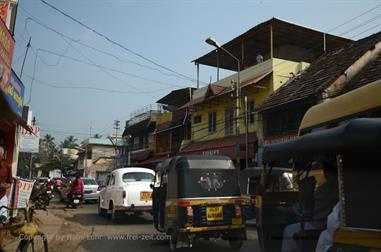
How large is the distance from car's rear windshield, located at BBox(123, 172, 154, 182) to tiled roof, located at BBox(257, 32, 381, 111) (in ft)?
28.0

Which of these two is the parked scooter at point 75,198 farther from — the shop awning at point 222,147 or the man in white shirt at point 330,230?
the man in white shirt at point 330,230

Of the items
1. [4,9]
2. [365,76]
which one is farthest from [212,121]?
[4,9]

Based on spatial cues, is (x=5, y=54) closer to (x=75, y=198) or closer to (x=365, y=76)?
(x=75, y=198)

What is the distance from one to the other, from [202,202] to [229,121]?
18678mm

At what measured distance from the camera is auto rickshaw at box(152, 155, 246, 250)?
27.9 ft

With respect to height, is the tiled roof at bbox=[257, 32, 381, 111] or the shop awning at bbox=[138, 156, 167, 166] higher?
the tiled roof at bbox=[257, 32, 381, 111]

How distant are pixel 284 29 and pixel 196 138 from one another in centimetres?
1088

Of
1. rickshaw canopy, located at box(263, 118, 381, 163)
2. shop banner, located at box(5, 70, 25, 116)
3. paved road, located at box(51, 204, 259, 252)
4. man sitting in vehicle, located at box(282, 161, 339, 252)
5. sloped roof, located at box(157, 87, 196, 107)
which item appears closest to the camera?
rickshaw canopy, located at box(263, 118, 381, 163)

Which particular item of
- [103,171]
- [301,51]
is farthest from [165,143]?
[103,171]

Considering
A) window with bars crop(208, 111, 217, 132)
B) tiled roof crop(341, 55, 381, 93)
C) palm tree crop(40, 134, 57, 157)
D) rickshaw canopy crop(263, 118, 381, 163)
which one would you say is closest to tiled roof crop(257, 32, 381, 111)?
tiled roof crop(341, 55, 381, 93)

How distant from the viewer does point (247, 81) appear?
25281 mm

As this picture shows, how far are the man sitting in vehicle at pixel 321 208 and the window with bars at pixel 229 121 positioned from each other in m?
21.0

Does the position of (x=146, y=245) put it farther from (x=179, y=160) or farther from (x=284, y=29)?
(x=284, y=29)

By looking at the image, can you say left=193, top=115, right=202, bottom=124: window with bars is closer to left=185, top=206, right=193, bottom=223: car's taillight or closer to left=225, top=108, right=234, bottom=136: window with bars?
left=225, top=108, right=234, bottom=136: window with bars
